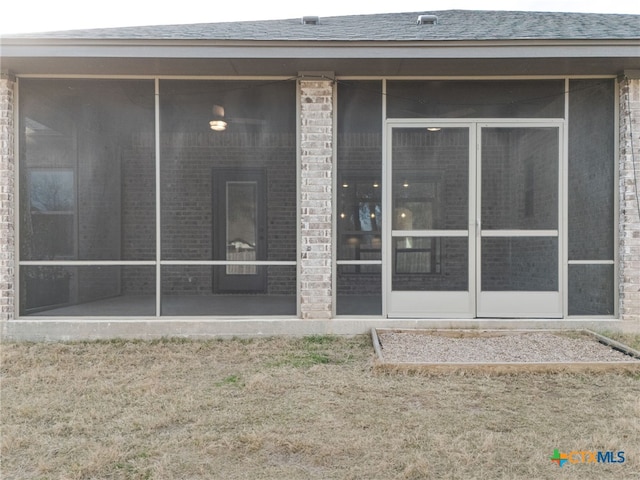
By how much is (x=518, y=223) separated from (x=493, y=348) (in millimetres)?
1657

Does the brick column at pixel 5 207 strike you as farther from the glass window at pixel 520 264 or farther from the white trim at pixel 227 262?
the glass window at pixel 520 264

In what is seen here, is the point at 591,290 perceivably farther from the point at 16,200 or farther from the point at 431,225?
the point at 16,200

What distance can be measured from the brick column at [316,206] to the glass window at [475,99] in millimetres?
898

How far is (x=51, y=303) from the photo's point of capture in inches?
237

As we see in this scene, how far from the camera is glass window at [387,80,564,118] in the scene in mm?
5875

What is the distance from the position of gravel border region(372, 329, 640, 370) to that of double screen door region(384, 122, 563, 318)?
343mm

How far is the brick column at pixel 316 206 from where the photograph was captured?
581cm

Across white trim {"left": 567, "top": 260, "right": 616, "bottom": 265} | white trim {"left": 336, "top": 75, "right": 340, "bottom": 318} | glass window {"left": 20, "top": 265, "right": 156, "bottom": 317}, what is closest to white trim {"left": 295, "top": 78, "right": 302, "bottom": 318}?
white trim {"left": 336, "top": 75, "right": 340, "bottom": 318}

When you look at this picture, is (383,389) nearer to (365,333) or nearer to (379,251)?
(365,333)

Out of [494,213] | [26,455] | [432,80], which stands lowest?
[26,455]

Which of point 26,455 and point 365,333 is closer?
point 26,455

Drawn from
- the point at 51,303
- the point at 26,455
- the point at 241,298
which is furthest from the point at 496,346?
the point at 51,303

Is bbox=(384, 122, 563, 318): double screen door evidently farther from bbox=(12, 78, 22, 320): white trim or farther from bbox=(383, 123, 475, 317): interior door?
bbox=(12, 78, 22, 320): white trim

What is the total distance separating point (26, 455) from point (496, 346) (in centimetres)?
431
